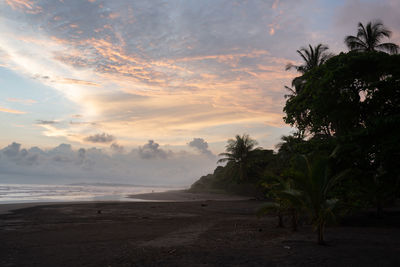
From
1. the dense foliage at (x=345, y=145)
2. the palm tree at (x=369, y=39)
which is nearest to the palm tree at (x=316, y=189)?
the dense foliage at (x=345, y=145)

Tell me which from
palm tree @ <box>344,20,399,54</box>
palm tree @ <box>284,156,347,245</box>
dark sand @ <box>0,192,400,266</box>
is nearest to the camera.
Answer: dark sand @ <box>0,192,400,266</box>

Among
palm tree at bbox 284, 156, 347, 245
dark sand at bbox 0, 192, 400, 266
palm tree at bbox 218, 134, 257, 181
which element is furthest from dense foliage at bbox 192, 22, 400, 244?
palm tree at bbox 218, 134, 257, 181

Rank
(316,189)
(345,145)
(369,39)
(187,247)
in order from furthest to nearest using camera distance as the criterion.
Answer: (369,39), (345,145), (187,247), (316,189)

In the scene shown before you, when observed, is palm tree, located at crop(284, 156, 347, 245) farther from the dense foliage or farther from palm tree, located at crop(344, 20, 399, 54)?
palm tree, located at crop(344, 20, 399, 54)

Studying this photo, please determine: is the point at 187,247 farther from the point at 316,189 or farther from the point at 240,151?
the point at 240,151

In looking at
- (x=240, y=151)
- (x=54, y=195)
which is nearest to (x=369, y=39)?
(x=240, y=151)

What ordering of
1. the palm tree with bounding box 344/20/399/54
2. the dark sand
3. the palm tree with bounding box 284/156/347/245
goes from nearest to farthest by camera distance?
the dark sand < the palm tree with bounding box 284/156/347/245 < the palm tree with bounding box 344/20/399/54

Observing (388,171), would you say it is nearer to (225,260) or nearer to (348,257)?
(348,257)

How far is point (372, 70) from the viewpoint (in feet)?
40.4

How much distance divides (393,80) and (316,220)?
6.90 m

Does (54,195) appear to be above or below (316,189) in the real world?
below

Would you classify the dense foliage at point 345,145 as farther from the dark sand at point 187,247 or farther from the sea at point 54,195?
the sea at point 54,195

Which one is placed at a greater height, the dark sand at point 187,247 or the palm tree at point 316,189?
the palm tree at point 316,189

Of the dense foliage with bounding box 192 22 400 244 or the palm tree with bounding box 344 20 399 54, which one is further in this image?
the palm tree with bounding box 344 20 399 54
